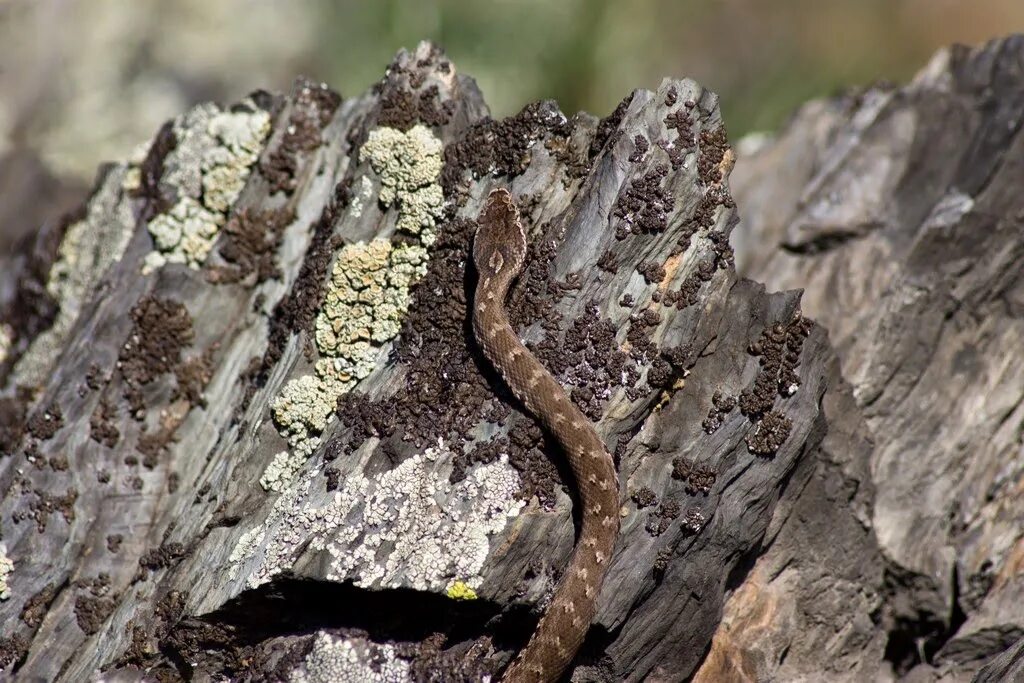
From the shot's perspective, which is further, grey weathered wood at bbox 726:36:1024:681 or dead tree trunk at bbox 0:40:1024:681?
grey weathered wood at bbox 726:36:1024:681

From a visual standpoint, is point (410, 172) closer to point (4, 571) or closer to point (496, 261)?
point (496, 261)

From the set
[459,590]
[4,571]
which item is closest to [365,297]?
[459,590]

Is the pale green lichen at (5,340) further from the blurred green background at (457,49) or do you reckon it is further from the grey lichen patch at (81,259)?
the blurred green background at (457,49)

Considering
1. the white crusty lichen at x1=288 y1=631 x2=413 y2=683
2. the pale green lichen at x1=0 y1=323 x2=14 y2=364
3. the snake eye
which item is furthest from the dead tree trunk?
the pale green lichen at x1=0 y1=323 x2=14 y2=364

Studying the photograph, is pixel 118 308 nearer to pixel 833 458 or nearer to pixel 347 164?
pixel 347 164

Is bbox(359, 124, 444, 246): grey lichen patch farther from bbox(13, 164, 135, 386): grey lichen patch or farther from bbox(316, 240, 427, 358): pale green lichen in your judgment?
bbox(13, 164, 135, 386): grey lichen patch

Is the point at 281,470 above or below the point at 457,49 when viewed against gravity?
below

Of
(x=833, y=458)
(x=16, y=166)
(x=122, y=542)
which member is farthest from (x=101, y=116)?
(x=833, y=458)
